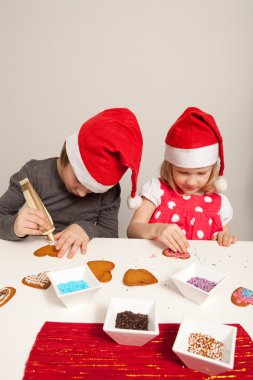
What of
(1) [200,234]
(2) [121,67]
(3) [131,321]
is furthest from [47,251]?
(2) [121,67]

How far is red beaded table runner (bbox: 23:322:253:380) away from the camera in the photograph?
0.51m

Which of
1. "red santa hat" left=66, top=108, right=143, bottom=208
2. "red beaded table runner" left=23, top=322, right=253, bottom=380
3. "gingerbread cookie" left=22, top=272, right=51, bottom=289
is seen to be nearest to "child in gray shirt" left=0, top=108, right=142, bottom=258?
"red santa hat" left=66, top=108, right=143, bottom=208

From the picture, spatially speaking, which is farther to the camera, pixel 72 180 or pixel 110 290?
pixel 72 180

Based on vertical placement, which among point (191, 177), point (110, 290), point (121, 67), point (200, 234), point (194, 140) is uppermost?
point (121, 67)

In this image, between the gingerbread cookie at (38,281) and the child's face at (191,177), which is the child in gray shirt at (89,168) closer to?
the gingerbread cookie at (38,281)

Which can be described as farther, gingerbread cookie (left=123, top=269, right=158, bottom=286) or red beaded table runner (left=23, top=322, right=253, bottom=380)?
gingerbread cookie (left=123, top=269, right=158, bottom=286)

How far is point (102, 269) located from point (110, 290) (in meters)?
0.08

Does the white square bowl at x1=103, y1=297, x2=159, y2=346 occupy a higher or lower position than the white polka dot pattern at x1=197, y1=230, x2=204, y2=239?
higher

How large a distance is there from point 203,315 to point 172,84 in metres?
1.40

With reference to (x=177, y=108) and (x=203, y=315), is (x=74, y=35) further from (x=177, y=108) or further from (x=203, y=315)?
(x=203, y=315)

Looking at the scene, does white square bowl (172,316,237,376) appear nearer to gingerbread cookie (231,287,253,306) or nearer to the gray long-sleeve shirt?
gingerbread cookie (231,287,253,306)

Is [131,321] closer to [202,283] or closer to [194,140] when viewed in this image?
[202,283]

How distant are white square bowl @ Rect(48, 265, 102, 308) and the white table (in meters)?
0.02

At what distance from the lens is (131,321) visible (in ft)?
1.91
